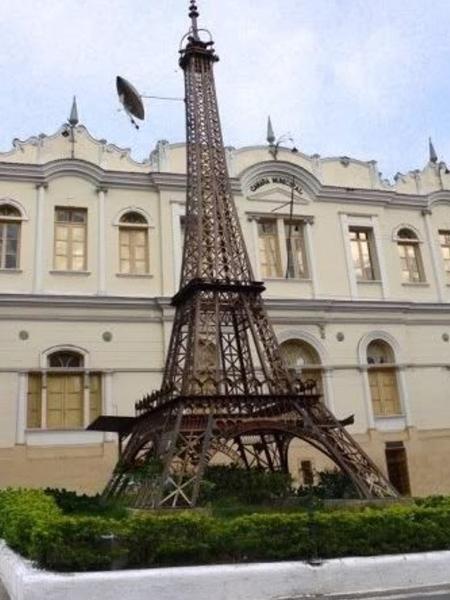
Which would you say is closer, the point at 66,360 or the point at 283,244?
the point at 66,360

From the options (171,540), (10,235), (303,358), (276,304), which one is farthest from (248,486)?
(10,235)

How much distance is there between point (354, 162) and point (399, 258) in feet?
13.6

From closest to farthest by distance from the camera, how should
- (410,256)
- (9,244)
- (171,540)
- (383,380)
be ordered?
(171,540)
(9,244)
(383,380)
(410,256)

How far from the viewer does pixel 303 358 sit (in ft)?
72.4

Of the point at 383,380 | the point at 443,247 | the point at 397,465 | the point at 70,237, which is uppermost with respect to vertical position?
the point at 443,247

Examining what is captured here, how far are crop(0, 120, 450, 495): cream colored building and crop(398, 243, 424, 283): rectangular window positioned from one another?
0.20 ft

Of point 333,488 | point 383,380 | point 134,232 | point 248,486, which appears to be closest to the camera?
point 248,486

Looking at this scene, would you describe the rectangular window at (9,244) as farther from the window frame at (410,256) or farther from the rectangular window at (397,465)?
the window frame at (410,256)

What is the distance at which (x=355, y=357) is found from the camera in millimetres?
22203

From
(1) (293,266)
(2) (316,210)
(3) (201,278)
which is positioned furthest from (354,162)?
(3) (201,278)

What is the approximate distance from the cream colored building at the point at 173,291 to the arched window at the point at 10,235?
0.05 m

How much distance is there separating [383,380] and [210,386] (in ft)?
39.8

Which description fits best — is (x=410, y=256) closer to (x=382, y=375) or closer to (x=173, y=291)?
(x=382, y=375)

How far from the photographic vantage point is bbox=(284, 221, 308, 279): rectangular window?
2305 centimetres
